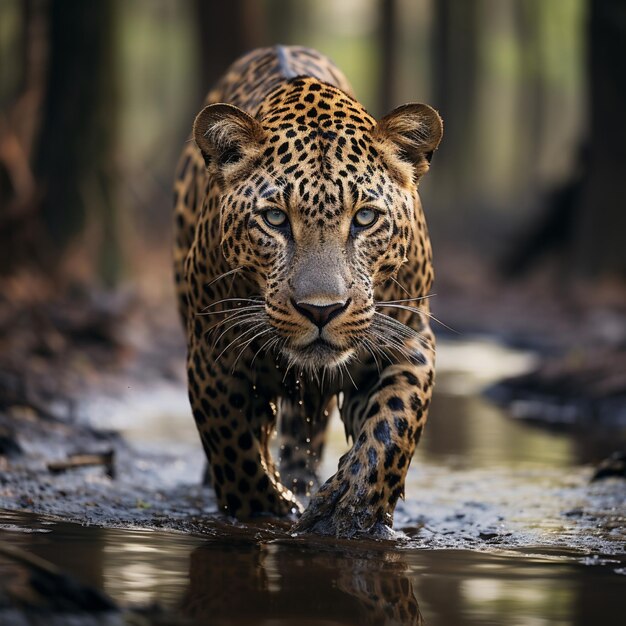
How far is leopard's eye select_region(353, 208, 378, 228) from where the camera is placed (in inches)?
208

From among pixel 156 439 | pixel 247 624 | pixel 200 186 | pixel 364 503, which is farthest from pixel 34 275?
pixel 247 624

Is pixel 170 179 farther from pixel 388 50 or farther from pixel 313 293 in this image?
pixel 313 293

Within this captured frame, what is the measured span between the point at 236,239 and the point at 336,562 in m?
1.38

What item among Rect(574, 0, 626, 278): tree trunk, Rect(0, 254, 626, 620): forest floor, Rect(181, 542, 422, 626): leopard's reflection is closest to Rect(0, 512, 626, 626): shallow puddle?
Rect(181, 542, 422, 626): leopard's reflection

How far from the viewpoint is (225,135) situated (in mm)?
5500

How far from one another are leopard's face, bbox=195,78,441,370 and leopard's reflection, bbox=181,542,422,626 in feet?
2.49

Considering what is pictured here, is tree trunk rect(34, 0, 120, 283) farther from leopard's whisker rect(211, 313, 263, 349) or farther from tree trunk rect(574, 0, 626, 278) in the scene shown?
leopard's whisker rect(211, 313, 263, 349)

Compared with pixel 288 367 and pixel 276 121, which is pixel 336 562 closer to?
pixel 288 367

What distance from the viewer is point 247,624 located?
3.75m

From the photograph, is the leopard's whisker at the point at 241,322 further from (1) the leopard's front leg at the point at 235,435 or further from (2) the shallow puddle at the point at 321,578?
(2) the shallow puddle at the point at 321,578

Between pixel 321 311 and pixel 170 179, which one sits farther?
pixel 170 179

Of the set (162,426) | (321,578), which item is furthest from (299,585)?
(162,426)

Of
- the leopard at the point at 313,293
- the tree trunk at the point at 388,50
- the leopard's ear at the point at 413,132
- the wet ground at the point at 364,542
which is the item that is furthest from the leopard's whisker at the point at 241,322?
the tree trunk at the point at 388,50

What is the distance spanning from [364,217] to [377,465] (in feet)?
3.15
